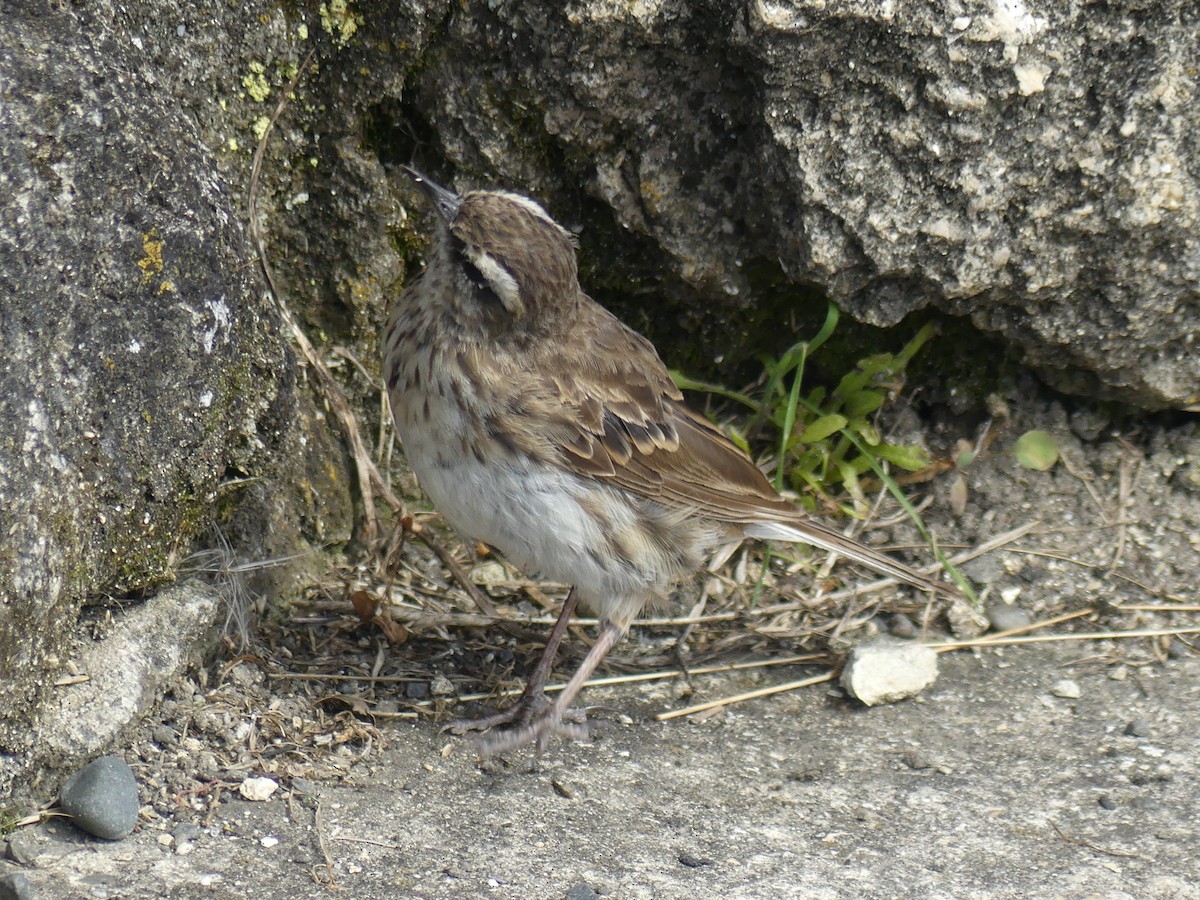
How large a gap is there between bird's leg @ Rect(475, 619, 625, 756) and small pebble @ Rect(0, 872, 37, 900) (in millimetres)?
1550

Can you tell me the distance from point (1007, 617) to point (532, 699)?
201 centimetres

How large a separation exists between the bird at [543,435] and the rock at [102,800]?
3.98 feet

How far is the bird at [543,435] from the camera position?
4.44m

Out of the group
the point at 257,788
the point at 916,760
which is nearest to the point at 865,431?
the point at 916,760

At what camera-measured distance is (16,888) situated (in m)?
3.32

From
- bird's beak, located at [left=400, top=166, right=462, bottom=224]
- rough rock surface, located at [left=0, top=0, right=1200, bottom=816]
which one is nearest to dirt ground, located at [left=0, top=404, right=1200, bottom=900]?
rough rock surface, located at [left=0, top=0, right=1200, bottom=816]

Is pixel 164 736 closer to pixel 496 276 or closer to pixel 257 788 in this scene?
pixel 257 788

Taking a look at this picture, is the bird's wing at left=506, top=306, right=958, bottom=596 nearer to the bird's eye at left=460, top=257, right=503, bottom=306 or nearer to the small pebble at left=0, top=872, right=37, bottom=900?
the bird's eye at left=460, top=257, right=503, bottom=306

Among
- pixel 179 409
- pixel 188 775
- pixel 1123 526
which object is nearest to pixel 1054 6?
pixel 1123 526

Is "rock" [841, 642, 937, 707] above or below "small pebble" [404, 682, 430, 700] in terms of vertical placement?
below

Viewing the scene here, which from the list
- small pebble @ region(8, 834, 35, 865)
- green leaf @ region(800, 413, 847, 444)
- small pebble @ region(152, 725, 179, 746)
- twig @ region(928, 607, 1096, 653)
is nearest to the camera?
small pebble @ region(8, 834, 35, 865)

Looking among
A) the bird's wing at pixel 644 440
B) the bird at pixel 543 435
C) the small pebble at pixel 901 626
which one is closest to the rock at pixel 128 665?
the bird at pixel 543 435

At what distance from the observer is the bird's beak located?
14.6ft

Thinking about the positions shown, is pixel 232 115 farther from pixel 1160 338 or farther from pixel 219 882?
pixel 1160 338
